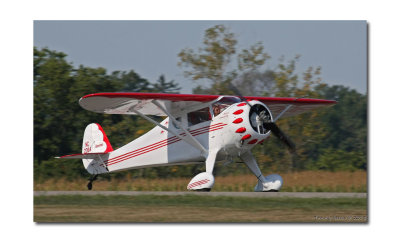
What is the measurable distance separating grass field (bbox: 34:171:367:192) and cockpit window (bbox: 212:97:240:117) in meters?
2.37

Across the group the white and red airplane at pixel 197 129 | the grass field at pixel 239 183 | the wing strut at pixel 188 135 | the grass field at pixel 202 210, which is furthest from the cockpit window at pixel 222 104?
the grass field at pixel 239 183

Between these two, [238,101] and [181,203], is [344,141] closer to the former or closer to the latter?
[238,101]

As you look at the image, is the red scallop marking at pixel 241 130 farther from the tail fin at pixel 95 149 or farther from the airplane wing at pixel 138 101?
the tail fin at pixel 95 149

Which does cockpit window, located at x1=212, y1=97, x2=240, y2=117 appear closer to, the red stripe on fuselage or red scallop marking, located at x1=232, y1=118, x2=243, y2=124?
the red stripe on fuselage

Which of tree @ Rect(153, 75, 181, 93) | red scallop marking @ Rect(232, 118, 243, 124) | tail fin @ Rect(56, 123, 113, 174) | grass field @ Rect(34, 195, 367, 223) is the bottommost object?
grass field @ Rect(34, 195, 367, 223)

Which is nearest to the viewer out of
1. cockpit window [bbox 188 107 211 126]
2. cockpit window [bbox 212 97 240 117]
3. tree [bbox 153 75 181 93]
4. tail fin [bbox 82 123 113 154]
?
cockpit window [bbox 212 97 240 117]

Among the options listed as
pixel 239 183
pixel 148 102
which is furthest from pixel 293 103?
pixel 148 102

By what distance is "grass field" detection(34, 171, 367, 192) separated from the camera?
14.7m

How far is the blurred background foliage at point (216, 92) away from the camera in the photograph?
17078 mm

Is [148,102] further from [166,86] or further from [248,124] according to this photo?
[166,86]

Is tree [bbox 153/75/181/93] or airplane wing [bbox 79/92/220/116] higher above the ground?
tree [bbox 153/75/181/93]

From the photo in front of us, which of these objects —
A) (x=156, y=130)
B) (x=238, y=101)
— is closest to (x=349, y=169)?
(x=238, y=101)

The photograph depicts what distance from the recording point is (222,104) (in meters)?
13.5

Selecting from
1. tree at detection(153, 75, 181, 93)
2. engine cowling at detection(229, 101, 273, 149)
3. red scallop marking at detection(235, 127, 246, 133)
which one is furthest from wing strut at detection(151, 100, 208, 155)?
tree at detection(153, 75, 181, 93)
